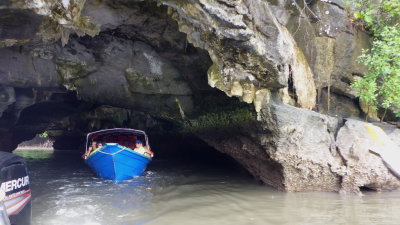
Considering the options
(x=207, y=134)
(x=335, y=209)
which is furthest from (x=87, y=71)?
(x=335, y=209)

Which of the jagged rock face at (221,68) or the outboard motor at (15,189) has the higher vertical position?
the jagged rock face at (221,68)

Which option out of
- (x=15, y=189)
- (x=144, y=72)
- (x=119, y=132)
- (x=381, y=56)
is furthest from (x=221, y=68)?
(x=119, y=132)

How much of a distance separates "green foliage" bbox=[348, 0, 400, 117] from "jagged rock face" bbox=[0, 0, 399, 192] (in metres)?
0.58

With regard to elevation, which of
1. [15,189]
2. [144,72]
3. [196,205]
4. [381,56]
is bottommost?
[196,205]

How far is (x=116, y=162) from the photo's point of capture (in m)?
9.09

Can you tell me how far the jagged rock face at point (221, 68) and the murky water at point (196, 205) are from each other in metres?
0.98

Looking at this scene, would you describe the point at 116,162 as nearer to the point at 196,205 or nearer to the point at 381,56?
the point at 196,205

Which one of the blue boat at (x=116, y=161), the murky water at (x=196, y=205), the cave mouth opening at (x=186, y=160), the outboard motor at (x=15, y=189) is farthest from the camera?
the cave mouth opening at (x=186, y=160)

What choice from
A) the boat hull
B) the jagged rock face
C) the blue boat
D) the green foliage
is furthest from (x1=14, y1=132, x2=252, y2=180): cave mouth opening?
the green foliage

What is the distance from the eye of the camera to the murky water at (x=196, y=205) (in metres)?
5.38

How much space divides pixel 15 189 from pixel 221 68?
4641 mm

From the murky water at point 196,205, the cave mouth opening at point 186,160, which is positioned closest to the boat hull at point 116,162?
the murky water at point 196,205

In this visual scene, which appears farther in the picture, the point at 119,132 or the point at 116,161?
the point at 119,132

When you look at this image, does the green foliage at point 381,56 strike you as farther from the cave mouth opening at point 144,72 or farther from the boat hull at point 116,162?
the boat hull at point 116,162
